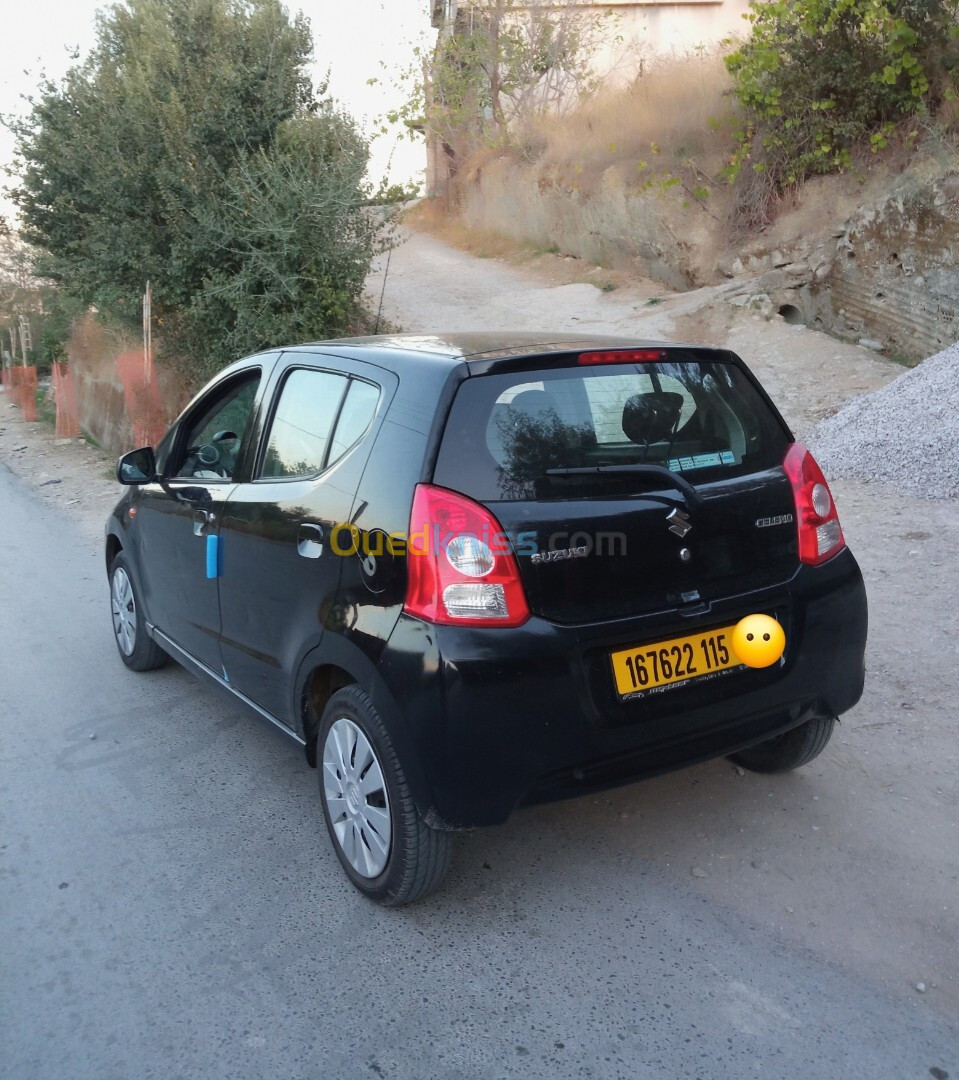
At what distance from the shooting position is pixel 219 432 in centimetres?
461

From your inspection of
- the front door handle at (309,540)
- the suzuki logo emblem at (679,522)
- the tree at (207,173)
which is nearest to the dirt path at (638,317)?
the tree at (207,173)

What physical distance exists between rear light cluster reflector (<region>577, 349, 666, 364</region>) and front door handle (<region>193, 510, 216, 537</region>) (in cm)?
175

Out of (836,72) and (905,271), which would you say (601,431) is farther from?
(836,72)

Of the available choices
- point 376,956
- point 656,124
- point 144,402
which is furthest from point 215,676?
point 656,124

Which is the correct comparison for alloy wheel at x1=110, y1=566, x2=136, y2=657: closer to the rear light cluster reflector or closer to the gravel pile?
the rear light cluster reflector

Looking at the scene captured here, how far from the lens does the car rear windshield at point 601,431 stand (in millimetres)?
2934

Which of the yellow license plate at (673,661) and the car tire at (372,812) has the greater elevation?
the yellow license plate at (673,661)

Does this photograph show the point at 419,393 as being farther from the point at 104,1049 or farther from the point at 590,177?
the point at 590,177

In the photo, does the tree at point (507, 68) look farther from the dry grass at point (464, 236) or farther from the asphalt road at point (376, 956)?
the asphalt road at point (376, 956)

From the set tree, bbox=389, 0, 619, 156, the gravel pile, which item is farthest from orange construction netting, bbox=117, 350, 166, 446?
tree, bbox=389, 0, 619, 156

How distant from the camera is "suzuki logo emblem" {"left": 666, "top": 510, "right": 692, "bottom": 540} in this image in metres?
3.03

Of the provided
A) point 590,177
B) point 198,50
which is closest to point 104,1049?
point 198,50

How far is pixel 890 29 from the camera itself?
1282 cm

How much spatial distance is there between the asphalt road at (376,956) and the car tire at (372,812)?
144 millimetres
